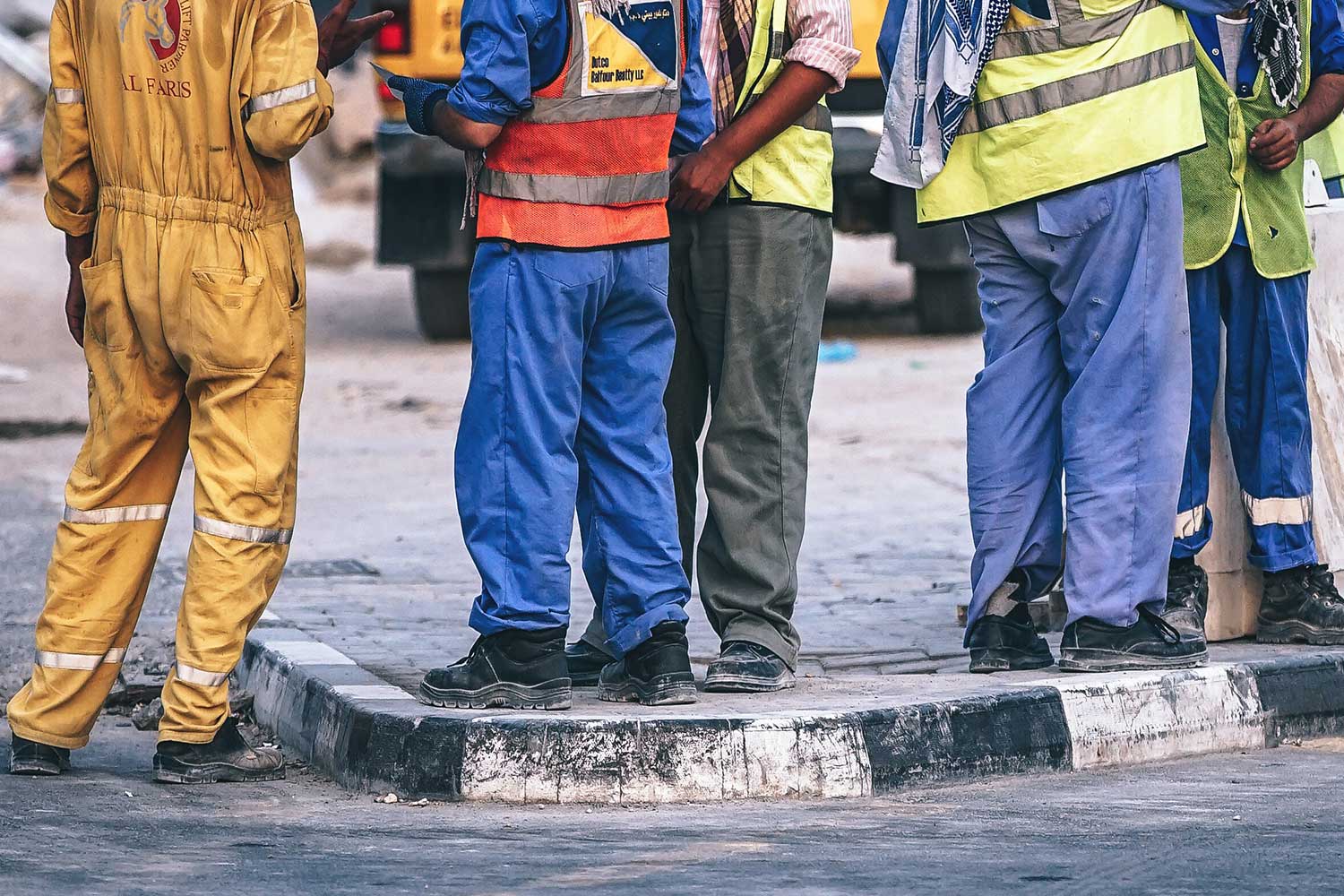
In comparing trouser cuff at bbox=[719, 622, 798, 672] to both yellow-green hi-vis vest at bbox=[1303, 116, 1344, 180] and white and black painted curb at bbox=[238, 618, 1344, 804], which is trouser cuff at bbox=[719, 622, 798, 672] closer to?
white and black painted curb at bbox=[238, 618, 1344, 804]

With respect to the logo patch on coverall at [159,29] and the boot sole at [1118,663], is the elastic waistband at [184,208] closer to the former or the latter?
the logo patch on coverall at [159,29]

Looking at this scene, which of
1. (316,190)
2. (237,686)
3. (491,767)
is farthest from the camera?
(316,190)

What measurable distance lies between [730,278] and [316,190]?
703 inches

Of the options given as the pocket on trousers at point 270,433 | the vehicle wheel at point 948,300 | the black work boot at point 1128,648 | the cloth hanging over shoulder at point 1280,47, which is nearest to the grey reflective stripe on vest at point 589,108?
the pocket on trousers at point 270,433

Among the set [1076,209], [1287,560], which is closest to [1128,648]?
[1287,560]

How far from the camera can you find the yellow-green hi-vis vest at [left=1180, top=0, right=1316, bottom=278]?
4.81m

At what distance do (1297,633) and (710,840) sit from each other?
1890mm

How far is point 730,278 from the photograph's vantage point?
446 centimetres

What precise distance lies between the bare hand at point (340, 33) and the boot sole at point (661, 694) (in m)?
1.38

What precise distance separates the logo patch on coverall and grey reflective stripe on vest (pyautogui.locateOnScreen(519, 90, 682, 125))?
0.67 meters

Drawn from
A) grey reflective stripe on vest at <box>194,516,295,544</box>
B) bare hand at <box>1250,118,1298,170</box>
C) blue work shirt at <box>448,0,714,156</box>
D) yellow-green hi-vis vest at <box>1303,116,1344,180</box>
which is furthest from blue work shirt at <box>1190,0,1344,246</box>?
grey reflective stripe on vest at <box>194,516,295,544</box>

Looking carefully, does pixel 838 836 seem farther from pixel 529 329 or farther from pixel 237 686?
pixel 237 686

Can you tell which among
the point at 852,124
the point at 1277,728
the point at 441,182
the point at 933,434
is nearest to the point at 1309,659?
the point at 1277,728

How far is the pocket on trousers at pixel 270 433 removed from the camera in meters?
4.15
